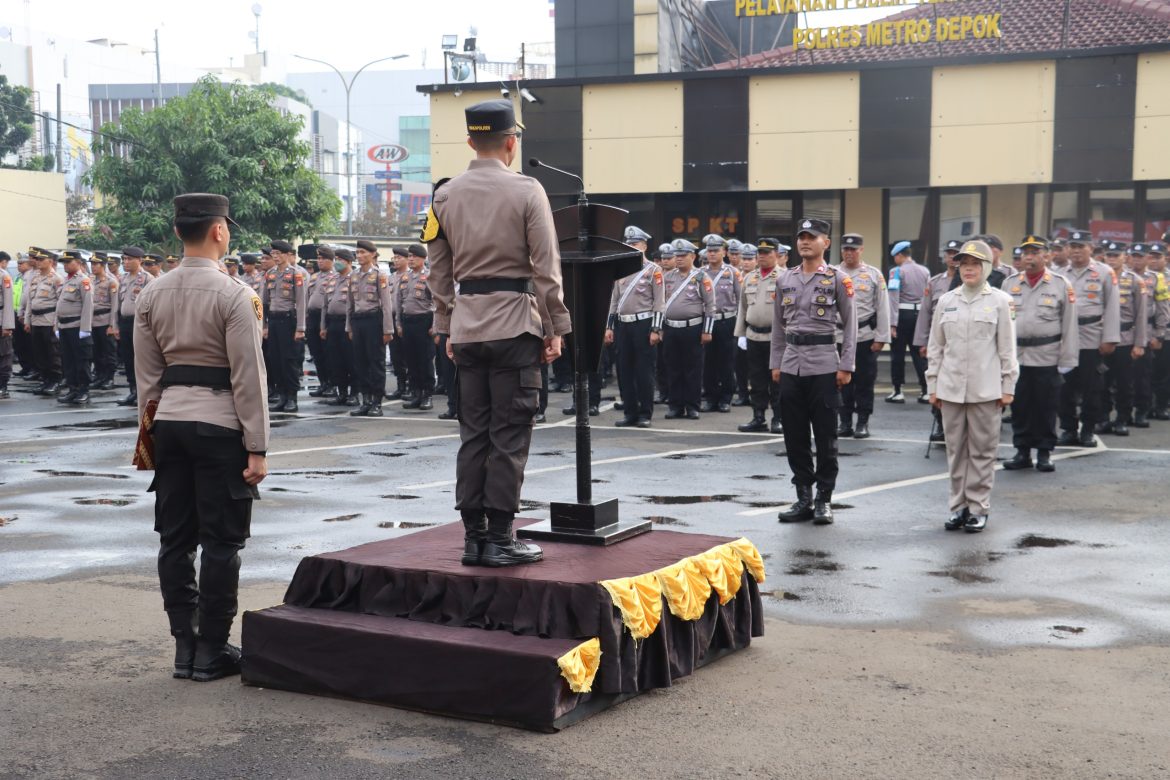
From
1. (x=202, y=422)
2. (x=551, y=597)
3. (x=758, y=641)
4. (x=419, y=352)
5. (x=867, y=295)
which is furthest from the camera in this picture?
(x=419, y=352)

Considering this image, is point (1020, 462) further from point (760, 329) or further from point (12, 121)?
point (12, 121)

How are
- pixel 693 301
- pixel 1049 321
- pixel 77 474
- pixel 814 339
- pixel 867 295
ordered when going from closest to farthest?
pixel 814 339
pixel 1049 321
pixel 77 474
pixel 867 295
pixel 693 301

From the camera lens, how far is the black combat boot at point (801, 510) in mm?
9219

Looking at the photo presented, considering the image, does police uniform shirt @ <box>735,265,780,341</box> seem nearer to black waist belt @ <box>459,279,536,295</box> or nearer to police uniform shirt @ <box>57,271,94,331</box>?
black waist belt @ <box>459,279,536,295</box>

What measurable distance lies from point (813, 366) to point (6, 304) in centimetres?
1505

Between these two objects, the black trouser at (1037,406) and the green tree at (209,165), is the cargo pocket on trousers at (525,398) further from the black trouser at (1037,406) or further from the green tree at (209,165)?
the green tree at (209,165)

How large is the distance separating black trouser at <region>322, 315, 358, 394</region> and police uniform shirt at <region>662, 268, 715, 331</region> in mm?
4639

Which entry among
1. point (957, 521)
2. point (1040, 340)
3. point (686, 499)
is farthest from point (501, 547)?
point (1040, 340)

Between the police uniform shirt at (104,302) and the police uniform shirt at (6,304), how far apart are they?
1.23m

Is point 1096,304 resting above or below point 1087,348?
above

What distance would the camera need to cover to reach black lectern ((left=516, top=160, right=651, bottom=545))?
6.24 meters

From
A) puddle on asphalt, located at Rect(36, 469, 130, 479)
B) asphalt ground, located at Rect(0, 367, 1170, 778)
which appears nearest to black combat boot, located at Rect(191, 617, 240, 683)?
asphalt ground, located at Rect(0, 367, 1170, 778)

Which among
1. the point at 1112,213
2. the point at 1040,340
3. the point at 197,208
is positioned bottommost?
the point at 1040,340

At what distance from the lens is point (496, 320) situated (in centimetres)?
563
